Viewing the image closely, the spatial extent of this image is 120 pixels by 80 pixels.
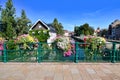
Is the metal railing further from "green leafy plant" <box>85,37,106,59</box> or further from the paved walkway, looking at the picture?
the paved walkway

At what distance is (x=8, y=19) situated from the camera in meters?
36.3

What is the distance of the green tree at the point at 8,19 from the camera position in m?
35.9

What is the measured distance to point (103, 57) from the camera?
34.0ft

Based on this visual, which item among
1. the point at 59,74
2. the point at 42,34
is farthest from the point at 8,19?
the point at 59,74

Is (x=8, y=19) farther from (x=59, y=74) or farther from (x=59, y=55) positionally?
(x=59, y=74)

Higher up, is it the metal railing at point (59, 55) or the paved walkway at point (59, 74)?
the metal railing at point (59, 55)

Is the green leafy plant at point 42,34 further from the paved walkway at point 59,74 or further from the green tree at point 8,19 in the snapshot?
the paved walkway at point 59,74

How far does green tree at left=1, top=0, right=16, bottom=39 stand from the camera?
35.9m

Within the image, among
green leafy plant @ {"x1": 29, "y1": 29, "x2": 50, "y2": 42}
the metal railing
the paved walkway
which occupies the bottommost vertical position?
the paved walkway

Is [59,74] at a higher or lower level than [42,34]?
lower

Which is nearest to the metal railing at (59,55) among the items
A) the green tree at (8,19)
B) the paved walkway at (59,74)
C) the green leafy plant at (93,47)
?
the green leafy plant at (93,47)

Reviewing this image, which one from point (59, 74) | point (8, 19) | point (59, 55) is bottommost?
point (59, 74)

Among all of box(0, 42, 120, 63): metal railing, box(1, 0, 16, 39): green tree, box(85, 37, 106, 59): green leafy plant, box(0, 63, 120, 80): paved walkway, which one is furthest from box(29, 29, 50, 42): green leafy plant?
box(0, 63, 120, 80): paved walkway

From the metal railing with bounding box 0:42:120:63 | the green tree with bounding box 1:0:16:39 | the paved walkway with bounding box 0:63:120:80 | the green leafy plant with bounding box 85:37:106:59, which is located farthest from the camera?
the green tree with bounding box 1:0:16:39
